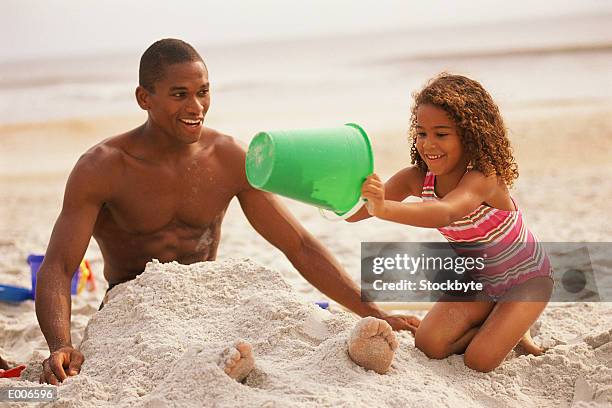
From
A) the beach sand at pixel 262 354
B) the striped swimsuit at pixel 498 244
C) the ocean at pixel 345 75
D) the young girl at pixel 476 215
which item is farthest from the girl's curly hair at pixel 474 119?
the ocean at pixel 345 75

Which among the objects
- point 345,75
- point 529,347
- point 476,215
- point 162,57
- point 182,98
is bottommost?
point 529,347

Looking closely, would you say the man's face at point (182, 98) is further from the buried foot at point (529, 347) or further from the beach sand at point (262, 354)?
the buried foot at point (529, 347)

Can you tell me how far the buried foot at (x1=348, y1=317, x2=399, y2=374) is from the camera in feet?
6.48

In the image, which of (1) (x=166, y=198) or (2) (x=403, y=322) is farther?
(1) (x=166, y=198)

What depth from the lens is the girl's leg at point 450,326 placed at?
2.33 m

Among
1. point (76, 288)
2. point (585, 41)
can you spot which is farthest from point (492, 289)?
point (585, 41)

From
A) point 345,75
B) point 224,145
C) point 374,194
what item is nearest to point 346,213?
point 374,194

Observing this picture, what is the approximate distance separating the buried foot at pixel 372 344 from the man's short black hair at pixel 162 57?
114 centimetres

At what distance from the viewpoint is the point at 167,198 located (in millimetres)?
2695

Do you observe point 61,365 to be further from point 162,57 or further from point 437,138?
point 437,138

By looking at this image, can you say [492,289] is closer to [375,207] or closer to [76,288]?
[375,207]

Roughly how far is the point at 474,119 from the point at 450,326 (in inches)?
24.5

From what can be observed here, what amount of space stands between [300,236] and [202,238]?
1.17ft

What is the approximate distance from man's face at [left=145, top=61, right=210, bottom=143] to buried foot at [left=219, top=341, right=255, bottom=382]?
975 millimetres
